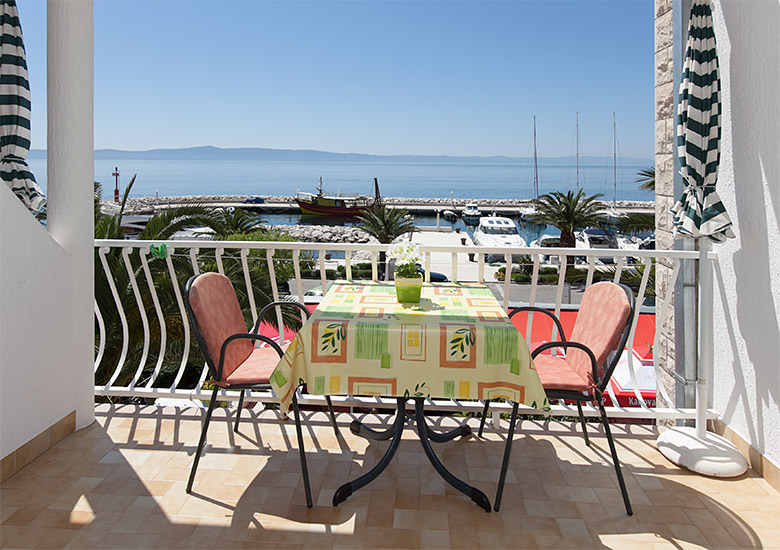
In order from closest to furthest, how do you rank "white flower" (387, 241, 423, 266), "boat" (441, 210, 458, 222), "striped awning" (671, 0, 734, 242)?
"white flower" (387, 241, 423, 266) < "striped awning" (671, 0, 734, 242) < "boat" (441, 210, 458, 222)

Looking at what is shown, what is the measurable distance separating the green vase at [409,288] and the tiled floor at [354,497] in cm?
79

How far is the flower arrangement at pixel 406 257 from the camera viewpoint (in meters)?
2.66

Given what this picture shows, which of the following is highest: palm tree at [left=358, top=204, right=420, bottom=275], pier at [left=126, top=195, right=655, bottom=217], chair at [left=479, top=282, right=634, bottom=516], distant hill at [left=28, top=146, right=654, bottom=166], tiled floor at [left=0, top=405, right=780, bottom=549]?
distant hill at [left=28, top=146, right=654, bottom=166]

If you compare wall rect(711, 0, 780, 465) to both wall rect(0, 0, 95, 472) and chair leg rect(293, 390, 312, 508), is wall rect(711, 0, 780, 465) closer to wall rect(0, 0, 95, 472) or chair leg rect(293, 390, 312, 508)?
chair leg rect(293, 390, 312, 508)

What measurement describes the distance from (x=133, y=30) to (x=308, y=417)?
235 feet

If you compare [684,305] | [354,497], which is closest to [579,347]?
[354,497]

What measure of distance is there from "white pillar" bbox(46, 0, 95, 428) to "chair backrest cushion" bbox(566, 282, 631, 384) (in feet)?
8.27

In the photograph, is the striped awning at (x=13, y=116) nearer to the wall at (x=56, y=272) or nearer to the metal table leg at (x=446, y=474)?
the wall at (x=56, y=272)

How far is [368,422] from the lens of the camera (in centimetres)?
326

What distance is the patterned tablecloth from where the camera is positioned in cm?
229

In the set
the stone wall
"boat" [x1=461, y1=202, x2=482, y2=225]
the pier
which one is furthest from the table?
"boat" [x1=461, y1=202, x2=482, y2=225]

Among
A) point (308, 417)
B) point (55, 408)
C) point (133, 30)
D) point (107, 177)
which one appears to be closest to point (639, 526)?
point (308, 417)

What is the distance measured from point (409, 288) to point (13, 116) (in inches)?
83.5

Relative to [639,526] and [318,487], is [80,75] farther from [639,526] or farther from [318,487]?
[639,526]
